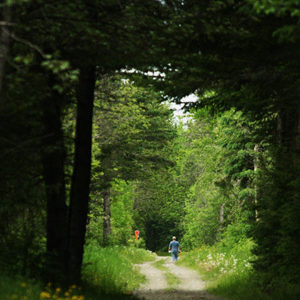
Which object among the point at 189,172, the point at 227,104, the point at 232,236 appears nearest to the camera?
the point at 227,104

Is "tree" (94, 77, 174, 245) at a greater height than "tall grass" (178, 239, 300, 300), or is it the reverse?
"tree" (94, 77, 174, 245)

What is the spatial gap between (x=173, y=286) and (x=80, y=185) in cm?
757

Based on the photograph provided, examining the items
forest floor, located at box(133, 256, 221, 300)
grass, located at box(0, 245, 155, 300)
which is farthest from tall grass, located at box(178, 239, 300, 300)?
grass, located at box(0, 245, 155, 300)

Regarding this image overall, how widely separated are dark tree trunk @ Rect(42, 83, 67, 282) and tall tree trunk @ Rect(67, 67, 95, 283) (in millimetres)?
199

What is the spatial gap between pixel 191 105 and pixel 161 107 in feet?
60.2

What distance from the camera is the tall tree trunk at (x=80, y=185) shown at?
971 cm

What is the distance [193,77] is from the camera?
9938mm

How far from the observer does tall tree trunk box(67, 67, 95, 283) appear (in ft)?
31.9

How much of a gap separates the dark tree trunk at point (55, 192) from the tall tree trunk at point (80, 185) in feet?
0.65

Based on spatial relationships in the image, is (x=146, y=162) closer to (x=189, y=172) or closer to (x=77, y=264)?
(x=77, y=264)

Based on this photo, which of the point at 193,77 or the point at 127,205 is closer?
the point at 193,77

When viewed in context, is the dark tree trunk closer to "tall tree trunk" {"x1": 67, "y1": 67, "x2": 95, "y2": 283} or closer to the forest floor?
"tall tree trunk" {"x1": 67, "y1": 67, "x2": 95, "y2": 283}

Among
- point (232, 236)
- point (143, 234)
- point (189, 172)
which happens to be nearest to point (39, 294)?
point (232, 236)

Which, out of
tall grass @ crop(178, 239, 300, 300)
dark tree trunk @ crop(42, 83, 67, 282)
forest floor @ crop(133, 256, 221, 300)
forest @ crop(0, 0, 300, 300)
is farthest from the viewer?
forest floor @ crop(133, 256, 221, 300)
